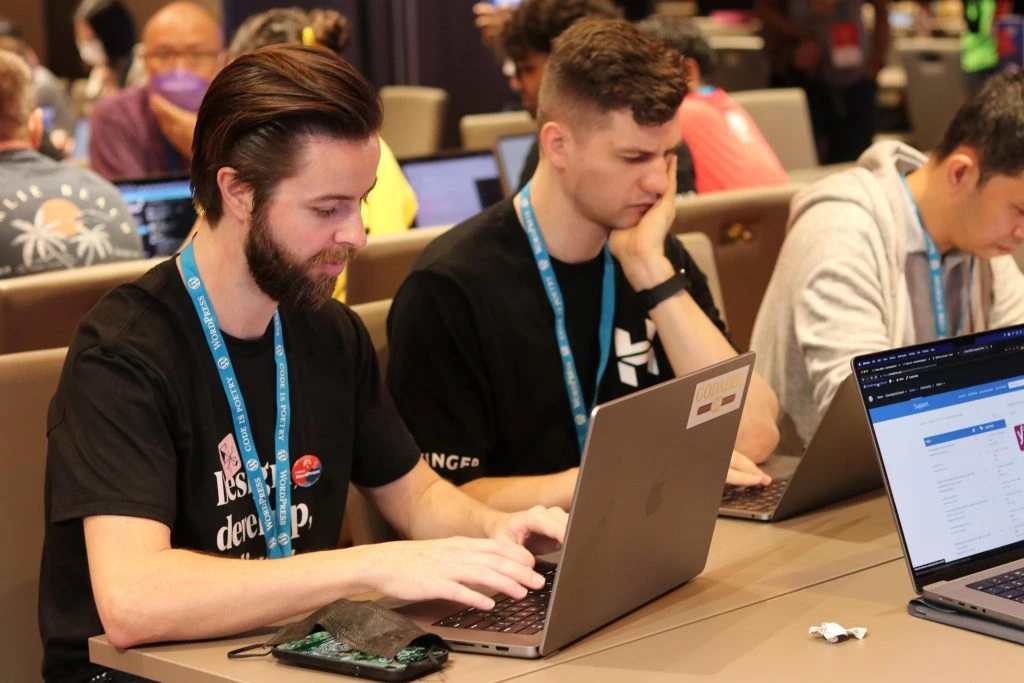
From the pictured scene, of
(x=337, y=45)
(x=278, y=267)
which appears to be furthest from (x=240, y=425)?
(x=337, y=45)

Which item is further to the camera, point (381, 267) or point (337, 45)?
point (337, 45)

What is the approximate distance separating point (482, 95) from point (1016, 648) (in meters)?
6.58

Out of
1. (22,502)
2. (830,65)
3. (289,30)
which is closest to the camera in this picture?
(22,502)

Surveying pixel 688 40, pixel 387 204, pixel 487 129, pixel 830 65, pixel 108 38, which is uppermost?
pixel 108 38

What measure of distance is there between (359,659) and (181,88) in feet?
12.9

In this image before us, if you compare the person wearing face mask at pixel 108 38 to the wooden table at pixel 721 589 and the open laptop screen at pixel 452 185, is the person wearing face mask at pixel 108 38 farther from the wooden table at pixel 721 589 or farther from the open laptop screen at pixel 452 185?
the wooden table at pixel 721 589

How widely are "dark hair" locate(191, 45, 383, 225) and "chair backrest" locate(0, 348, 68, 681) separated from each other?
1.22 feet

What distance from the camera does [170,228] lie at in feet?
14.3

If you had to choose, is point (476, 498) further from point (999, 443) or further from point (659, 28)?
point (659, 28)

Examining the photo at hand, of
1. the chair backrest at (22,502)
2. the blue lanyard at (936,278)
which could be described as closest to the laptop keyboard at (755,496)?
the blue lanyard at (936,278)

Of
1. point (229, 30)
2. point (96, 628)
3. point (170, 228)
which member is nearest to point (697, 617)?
point (96, 628)

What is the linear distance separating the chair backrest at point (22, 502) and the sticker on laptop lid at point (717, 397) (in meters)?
0.91

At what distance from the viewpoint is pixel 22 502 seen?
1996 millimetres

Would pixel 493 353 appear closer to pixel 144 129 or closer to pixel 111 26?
pixel 144 129
